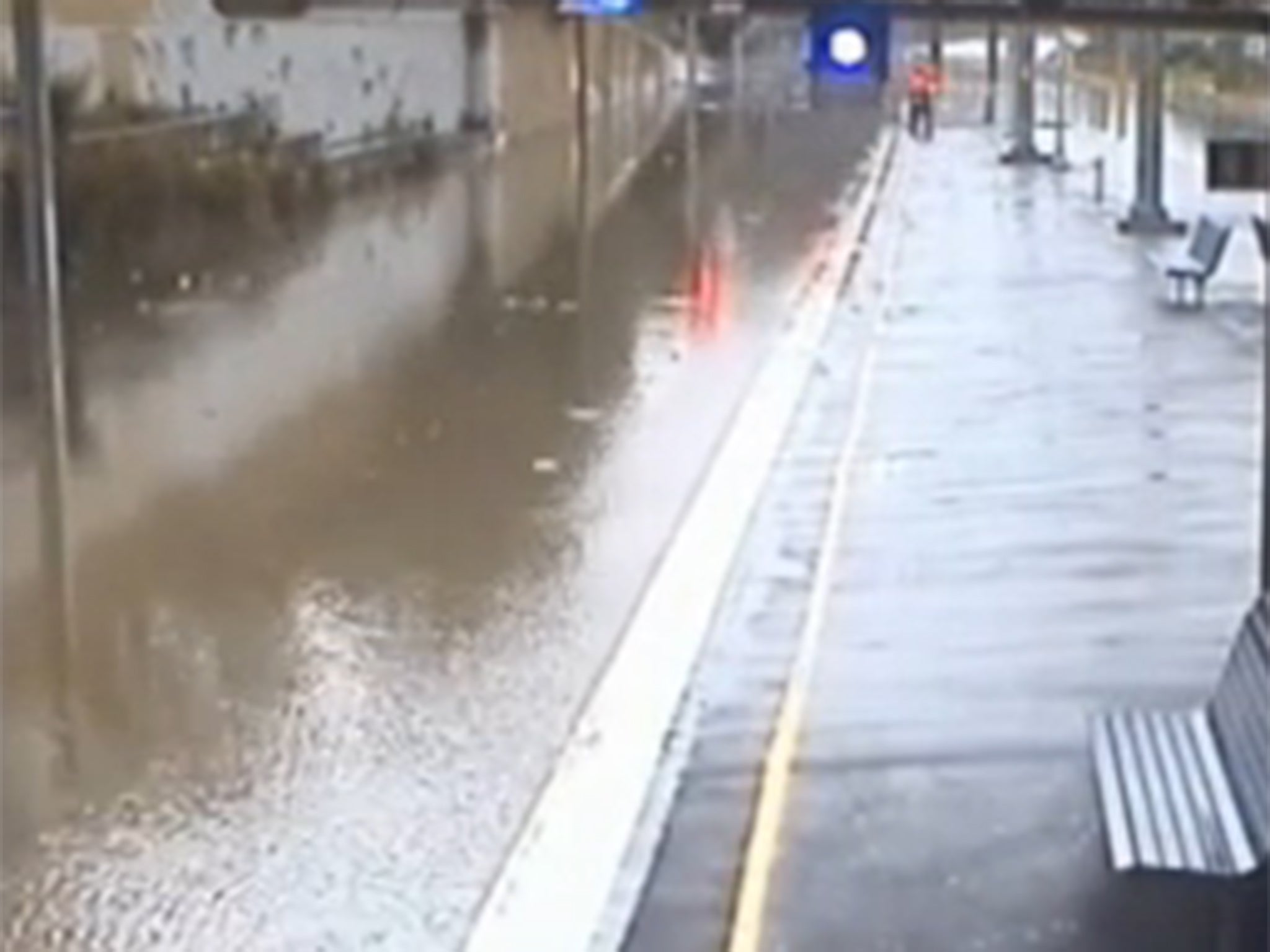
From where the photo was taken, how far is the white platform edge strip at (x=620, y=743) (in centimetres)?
1002

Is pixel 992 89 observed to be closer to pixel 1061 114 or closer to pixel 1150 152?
pixel 1061 114

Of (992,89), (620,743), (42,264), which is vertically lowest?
(992,89)

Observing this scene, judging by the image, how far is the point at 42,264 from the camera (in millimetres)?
29516

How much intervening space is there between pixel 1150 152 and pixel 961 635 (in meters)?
25.7

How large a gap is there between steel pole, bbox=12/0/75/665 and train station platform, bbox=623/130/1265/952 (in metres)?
4.78

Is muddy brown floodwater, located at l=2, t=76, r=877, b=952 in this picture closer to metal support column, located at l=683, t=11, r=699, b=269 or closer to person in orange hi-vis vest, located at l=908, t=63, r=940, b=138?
metal support column, located at l=683, t=11, r=699, b=269

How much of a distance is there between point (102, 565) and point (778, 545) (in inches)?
143

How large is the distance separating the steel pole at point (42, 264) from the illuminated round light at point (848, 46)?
6475 mm

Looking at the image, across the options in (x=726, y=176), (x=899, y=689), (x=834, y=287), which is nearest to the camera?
(x=899, y=689)

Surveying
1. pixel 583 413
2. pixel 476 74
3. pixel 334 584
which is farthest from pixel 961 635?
pixel 476 74

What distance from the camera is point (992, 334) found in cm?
2766

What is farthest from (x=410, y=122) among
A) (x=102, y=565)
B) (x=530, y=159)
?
(x=102, y=565)

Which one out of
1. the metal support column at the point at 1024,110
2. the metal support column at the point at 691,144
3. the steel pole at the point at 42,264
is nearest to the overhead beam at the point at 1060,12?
the metal support column at the point at 691,144

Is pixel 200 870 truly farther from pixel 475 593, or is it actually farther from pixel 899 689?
pixel 475 593
